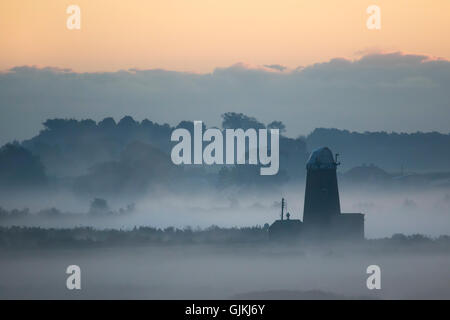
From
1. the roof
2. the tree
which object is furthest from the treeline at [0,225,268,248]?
the tree

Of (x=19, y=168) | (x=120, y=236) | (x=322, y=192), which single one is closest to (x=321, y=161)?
(x=322, y=192)

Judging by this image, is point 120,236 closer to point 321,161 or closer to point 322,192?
point 322,192

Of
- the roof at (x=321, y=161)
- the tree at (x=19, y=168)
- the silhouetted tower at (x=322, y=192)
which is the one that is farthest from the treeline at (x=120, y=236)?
the tree at (x=19, y=168)

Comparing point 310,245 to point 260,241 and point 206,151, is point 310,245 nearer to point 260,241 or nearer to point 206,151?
point 260,241

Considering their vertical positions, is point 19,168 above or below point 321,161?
above

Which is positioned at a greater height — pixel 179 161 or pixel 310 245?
pixel 179 161

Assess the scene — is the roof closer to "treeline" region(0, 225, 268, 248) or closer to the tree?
"treeline" region(0, 225, 268, 248)

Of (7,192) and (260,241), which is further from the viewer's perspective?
(7,192)
